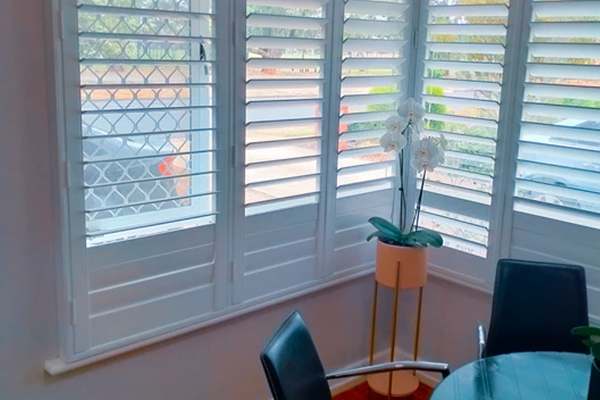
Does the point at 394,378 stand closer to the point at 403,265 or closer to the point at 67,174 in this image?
the point at 403,265

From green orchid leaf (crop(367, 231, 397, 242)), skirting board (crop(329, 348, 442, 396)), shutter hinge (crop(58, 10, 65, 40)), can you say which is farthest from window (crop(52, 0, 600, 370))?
skirting board (crop(329, 348, 442, 396))

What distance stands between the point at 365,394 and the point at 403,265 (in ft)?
2.47

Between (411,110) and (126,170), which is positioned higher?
(411,110)

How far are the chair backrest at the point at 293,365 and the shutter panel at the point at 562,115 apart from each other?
1.24m

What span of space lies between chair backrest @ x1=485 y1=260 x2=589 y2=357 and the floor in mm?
796

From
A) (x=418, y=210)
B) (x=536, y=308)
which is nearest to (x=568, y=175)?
(x=536, y=308)

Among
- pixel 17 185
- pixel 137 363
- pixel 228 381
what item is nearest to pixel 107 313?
pixel 137 363

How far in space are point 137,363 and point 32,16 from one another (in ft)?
3.98

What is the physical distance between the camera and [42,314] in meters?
1.99

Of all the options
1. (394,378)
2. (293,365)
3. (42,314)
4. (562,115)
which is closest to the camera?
(293,365)

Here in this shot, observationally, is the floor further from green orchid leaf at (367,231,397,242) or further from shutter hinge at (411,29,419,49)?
shutter hinge at (411,29,419,49)

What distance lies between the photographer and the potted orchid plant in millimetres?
2584

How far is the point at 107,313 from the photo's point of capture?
2086 mm

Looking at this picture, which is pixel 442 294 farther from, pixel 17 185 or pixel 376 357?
pixel 17 185
